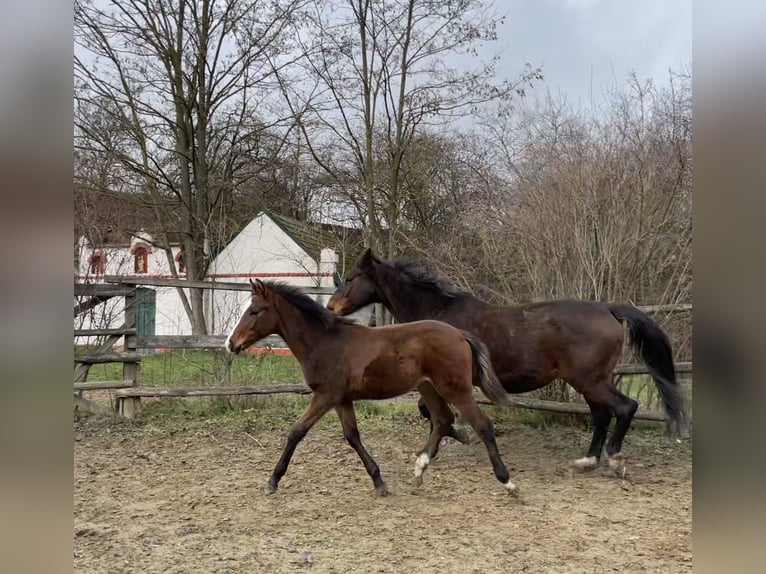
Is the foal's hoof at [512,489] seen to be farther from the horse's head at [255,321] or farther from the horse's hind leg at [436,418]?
the horse's head at [255,321]

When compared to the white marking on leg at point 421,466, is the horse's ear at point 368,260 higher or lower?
higher

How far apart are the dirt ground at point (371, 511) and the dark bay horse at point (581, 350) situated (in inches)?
23.9

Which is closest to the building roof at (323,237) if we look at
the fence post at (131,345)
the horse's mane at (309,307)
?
the fence post at (131,345)

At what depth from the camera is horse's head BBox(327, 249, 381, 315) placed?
5.69 m

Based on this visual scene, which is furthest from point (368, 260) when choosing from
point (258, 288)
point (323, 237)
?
point (323, 237)

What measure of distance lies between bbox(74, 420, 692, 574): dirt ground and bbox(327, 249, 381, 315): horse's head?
1.53 m

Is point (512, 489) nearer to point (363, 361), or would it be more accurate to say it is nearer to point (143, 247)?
point (363, 361)

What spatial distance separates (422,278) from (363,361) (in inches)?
60.7

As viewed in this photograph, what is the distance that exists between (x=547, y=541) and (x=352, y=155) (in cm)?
1139

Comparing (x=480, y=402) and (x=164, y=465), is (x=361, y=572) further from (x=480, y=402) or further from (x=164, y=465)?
(x=480, y=402)

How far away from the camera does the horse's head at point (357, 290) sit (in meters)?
5.69

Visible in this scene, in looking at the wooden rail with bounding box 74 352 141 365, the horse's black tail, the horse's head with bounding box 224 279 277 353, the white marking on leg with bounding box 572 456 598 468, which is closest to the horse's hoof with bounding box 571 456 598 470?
the white marking on leg with bounding box 572 456 598 468
